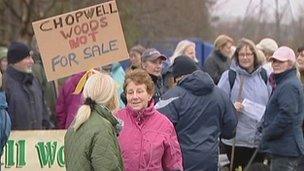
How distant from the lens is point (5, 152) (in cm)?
1128

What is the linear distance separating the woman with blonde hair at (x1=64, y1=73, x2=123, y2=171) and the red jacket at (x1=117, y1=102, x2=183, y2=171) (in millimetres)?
603

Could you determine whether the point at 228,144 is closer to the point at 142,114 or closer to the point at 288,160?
the point at 288,160

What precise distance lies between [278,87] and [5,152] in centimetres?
312

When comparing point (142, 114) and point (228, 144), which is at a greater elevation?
point (142, 114)

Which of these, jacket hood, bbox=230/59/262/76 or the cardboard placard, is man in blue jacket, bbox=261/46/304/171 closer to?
jacket hood, bbox=230/59/262/76

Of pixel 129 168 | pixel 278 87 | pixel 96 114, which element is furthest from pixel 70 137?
pixel 278 87

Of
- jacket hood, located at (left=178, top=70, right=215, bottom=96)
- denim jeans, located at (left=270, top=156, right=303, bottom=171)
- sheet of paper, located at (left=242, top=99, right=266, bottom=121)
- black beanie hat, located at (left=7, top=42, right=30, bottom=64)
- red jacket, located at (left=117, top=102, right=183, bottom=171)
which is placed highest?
black beanie hat, located at (left=7, top=42, right=30, bottom=64)

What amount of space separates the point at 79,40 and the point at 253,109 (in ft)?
7.51

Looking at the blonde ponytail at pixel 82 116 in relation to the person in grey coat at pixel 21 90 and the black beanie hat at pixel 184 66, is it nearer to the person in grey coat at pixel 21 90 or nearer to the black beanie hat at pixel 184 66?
the black beanie hat at pixel 184 66

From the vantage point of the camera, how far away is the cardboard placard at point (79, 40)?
36.2 feet

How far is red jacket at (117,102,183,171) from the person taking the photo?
8.09m

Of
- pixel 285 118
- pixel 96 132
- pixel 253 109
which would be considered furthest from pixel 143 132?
pixel 253 109

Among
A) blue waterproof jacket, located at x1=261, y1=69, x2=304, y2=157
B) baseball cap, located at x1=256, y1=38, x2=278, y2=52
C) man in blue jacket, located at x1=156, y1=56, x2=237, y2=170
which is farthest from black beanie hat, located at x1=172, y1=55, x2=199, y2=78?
baseball cap, located at x1=256, y1=38, x2=278, y2=52

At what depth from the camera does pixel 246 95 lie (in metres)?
12.1
